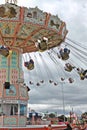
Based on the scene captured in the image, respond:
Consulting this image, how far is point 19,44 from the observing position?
92.6 feet

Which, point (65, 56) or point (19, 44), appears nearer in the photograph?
point (65, 56)

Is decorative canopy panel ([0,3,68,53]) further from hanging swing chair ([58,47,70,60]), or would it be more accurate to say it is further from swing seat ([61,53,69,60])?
swing seat ([61,53,69,60])

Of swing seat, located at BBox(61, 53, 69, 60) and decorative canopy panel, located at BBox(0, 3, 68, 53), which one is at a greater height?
decorative canopy panel, located at BBox(0, 3, 68, 53)

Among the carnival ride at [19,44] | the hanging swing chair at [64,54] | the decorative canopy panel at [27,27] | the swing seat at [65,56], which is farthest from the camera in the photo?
the carnival ride at [19,44]

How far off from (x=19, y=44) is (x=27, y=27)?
360cm

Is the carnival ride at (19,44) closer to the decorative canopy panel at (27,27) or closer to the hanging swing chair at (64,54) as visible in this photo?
the decorative canopy panel at (27,27)

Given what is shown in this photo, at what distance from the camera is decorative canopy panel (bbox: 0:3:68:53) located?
74.8 ft

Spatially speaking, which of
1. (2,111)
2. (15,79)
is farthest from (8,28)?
(2,111)

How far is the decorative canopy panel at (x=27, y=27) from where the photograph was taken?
2280 centimetres

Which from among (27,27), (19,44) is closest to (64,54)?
(27,27)

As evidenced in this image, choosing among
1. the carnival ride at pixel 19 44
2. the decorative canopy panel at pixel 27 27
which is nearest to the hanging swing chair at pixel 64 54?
the carnival ride at pixel 19 44

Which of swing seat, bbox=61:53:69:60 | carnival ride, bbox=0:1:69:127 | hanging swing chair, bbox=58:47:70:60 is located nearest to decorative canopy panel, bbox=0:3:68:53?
carnival ride, bbox=0:1:69:127

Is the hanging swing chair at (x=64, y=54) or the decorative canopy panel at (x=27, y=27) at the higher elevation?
the decorative canopy panel at (x=27, y=27)

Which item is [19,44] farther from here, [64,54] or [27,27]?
[64,54]
